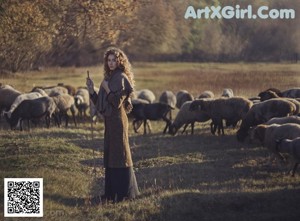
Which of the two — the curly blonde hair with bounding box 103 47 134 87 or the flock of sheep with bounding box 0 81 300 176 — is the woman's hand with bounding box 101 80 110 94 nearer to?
the curly blonde hair with bounding box 103 47 134 87

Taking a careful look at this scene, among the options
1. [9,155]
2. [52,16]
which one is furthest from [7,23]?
[9,155]

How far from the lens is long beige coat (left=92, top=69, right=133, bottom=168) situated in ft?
32.0

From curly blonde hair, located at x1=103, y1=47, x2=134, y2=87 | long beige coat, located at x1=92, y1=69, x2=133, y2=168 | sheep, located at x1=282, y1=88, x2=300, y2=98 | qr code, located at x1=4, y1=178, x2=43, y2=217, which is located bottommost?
qr code, located at x1=4, y1=178, x2=43, y2=217

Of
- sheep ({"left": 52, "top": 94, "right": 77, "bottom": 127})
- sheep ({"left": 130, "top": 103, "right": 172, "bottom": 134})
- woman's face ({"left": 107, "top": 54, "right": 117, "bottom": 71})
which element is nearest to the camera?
woman's face ({"left": 107, "top": 54, "right": 117, "bottom": 71})

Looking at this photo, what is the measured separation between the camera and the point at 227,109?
62.4ft

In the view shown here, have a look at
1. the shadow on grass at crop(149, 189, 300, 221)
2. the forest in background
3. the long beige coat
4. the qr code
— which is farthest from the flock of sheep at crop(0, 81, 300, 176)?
the qr code

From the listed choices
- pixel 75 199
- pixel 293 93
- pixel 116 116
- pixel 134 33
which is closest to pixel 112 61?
pixel 116 116

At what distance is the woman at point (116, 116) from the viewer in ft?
32.0

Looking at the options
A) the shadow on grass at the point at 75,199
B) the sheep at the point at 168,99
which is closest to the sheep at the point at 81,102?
the sheep at the point at 168,99

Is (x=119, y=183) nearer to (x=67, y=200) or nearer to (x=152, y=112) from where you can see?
(x=67, y=200)

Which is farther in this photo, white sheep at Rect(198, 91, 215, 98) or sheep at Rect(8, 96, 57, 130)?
white sheep at Rect(198, 91, 215, 98)

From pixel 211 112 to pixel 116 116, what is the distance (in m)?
9.68

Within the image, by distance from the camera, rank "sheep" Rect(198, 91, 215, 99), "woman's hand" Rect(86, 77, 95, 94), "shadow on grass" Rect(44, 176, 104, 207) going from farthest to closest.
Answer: "sheep" Rect(198, 91, 215, 99) → "shadow on grass" Rect(44, 176, 104, 207) → "woman's hand" Rect(86, 77, 95, 94)

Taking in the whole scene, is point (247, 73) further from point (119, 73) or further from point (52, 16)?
point (119, 73)
